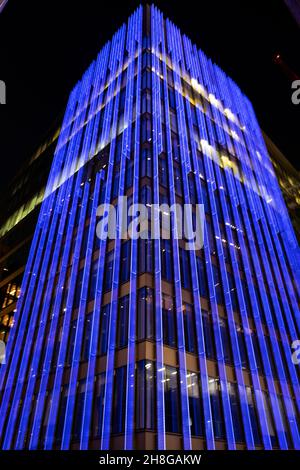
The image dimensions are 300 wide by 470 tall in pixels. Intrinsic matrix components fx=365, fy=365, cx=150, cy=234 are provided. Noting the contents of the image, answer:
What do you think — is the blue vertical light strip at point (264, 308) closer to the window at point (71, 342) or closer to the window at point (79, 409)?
the window at point (79, 409)

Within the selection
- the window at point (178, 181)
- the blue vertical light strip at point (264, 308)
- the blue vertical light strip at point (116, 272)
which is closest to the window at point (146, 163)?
the blue vertical light strip at point (116, 272)

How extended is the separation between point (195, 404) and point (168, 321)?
3991 mm

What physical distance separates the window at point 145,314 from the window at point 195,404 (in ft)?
9.68

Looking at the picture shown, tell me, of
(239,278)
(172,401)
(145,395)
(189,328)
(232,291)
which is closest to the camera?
(145,395)

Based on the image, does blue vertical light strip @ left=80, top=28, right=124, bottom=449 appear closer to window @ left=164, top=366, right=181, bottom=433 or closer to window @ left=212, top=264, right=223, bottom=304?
window @ left=164, top=366, right=181, bottom=433

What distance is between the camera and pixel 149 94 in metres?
28.1

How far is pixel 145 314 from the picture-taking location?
58.9ft

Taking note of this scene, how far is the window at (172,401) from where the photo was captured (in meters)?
15.5

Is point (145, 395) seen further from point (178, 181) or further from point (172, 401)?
point (178, 181)

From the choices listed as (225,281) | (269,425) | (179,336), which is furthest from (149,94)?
(269,425)

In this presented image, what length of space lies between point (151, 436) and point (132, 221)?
1127 cm

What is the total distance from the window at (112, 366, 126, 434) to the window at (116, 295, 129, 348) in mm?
1254

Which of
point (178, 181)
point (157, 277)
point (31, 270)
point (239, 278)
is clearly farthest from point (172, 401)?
point (31, 270)

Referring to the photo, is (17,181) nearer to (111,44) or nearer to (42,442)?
(111,44)
